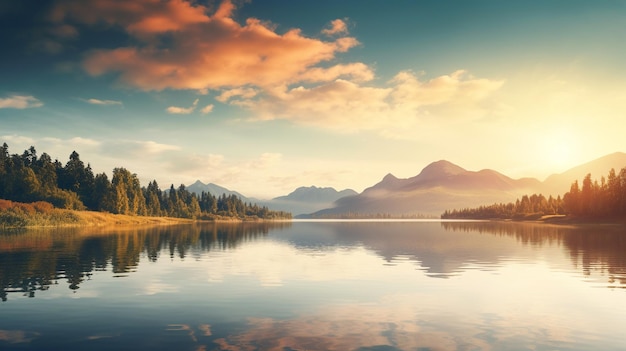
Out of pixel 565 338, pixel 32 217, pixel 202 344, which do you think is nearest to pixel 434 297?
pixel 565 338

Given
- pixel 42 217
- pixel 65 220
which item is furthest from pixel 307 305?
pixel 65 220

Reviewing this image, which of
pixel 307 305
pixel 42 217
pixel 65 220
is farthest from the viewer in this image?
pixel 65 220

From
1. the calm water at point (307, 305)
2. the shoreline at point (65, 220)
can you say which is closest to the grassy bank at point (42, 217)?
the shoreline at point (65, 220)

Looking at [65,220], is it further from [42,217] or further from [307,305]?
[307,305]

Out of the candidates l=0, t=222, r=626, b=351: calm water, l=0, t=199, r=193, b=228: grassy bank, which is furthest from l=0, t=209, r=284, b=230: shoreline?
l=0, t=222, r=626, b=351: calm water

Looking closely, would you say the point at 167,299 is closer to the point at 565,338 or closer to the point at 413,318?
the point at 413,318

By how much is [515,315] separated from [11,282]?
1334 inches

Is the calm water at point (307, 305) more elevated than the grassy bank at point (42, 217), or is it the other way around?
the grassy bank at point (42, 217)

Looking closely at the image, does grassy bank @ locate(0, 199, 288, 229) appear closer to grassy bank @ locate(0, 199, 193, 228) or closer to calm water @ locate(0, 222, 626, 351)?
grassy bank @ locate(0, 199, 193, 228)

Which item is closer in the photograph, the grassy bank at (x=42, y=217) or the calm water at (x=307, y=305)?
the calm water at (x=307, y=305)

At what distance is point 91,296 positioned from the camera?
28.4m

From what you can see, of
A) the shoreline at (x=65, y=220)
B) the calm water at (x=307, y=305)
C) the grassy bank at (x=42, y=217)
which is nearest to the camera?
the calm water at (x=307, y=305)

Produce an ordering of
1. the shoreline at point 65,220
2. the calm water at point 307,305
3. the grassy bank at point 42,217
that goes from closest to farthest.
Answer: the calm water at point 307,305, the grassy bank at point 42,217, the shoreline at point 65,220

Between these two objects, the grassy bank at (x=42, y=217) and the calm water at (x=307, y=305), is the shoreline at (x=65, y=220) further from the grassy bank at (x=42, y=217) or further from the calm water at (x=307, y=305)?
the calm water at (x=307, y=305)
